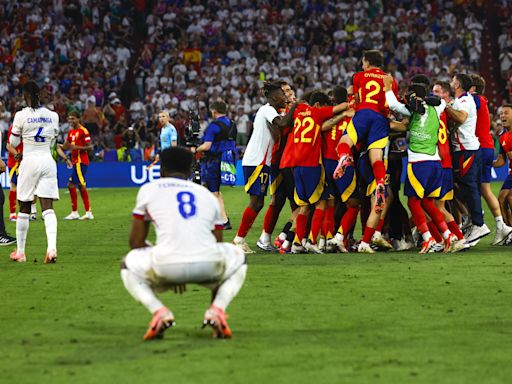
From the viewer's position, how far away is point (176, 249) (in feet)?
26.2

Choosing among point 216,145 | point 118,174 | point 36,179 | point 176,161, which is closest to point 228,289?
point 176,161

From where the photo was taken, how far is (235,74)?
126 feet

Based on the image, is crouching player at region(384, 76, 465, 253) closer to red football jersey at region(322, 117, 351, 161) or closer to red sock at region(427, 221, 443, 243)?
red sock at region(427, 221, 443, 243)

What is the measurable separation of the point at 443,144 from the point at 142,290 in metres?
7.37

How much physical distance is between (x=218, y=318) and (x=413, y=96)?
670 cm

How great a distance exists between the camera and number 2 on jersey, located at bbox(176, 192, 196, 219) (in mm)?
8016

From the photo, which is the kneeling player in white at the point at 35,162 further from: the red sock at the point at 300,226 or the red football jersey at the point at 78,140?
the red football jersey at the point at 78,140

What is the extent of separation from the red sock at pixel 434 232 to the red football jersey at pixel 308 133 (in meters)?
1.85

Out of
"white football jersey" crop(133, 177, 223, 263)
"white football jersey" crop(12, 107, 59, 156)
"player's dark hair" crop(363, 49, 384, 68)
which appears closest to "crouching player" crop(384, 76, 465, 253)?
"player's dark hair" crop(363, 49, 384, 68)

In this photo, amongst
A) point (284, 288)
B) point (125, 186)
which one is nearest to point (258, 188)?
point (284, 288)

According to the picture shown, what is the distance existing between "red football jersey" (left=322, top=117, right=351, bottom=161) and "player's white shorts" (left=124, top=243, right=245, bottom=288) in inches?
258

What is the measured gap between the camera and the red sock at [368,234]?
1431cm

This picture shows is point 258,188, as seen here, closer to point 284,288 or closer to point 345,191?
point 345,191

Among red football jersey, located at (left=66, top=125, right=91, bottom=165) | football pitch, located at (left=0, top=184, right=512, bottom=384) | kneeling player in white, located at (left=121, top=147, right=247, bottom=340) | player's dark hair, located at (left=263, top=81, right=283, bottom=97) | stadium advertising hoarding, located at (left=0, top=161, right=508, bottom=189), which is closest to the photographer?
football pitch, located at (left=0, top=184, right=512, bottom=384)
